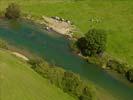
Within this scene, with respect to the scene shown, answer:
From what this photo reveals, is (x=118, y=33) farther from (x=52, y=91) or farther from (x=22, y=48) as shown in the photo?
(x=52, y=91)

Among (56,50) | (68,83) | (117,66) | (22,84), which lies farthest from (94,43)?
(22,84)

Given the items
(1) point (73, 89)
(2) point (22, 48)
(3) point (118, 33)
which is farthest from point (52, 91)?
(3) point (118, 33)

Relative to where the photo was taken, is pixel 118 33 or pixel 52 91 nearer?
pixel 52 91

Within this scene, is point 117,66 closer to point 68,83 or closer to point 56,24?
point 68,83

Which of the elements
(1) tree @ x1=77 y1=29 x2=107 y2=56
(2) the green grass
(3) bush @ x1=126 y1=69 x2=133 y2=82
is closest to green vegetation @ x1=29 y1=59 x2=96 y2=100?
(2) the green grass

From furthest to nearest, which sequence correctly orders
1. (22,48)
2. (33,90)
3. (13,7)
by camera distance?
(13,7) < (22,48) < (33,90)
